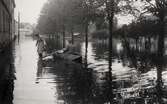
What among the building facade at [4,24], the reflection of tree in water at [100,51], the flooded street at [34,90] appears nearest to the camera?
the flooded street at [34,90]

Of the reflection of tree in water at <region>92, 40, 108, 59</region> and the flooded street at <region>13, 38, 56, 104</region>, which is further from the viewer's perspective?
the reflection of tree in water at <region>92, 40, 108, 59</region>

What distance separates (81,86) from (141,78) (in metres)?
3.70

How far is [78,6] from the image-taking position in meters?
33.3

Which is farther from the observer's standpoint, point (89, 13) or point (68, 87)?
point (89, 13)

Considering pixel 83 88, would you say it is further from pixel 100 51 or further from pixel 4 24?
pixel 4 24

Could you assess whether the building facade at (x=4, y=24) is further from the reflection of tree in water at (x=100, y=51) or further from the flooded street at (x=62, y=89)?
the flooded street at (x=62, y=89)

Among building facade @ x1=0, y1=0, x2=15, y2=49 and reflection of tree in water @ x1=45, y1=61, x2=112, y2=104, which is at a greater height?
building facade @ x1=0, y1=0, x2=15, y2=49

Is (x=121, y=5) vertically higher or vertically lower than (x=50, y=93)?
higher

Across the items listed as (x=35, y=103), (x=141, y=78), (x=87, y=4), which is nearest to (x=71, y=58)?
(x=87, y=4)

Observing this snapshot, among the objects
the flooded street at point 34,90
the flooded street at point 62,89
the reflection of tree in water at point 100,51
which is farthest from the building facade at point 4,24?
the flooded street at point 34,90

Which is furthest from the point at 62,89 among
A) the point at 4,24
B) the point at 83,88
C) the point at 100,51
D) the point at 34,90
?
the point at 4,24

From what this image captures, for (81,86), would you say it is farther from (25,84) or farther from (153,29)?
(153,29)

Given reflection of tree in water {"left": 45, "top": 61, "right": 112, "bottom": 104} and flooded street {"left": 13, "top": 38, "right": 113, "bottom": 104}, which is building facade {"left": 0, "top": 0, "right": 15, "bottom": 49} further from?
reflection of tree in water {"left": 45, "top": 61, "right": 112, "bottom": 104}

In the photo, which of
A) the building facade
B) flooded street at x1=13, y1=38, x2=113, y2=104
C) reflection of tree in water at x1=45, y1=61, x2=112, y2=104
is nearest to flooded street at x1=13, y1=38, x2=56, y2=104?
flooded street at x1=13, y1=38, x2=113, y2=104
